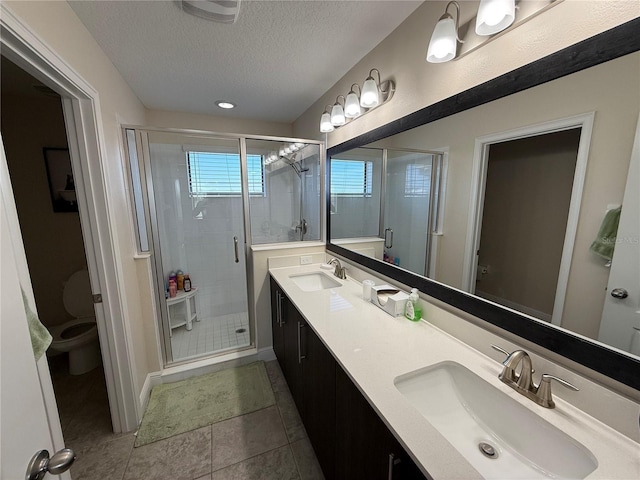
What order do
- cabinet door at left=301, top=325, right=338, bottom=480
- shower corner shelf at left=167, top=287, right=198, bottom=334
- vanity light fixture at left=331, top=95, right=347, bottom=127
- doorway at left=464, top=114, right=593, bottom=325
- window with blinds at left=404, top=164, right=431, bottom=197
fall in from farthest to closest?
shower corner shelf at left=167, top=287, right=198, bottom=334, vanity light fixture at left=331, top=95, right=347, bottom=127, window with blinds at left=404, top=164, right=431, bottom=197, cabinet door at left=301, top=325, right=338, bottom=480, doorway at left=464, top=114, right=593, bottom=325

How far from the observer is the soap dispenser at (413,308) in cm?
132

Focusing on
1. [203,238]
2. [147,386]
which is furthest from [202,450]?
[203,238]

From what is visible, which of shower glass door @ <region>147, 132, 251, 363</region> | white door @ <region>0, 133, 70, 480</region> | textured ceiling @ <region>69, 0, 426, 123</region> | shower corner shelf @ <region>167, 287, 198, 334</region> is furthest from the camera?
shower corner shelf @ <region>167, 287, 198, 334</region>

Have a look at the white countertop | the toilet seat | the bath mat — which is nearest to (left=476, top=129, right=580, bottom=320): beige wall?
the white countertop

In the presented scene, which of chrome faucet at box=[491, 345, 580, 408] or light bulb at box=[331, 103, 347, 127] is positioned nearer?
chrome faucet at box=[491, 345, 580, 408]

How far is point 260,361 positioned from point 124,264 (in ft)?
4.57

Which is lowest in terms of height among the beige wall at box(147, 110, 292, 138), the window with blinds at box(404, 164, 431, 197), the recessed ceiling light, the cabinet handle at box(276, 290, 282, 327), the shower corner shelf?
the shower corner shelf

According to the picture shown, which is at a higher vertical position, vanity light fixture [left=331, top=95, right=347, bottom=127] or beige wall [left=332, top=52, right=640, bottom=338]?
vanity light fixture [left=331, top=95, right=347, bottom=127]

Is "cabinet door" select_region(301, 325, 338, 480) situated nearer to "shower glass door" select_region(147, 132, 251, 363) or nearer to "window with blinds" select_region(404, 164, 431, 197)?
"window with blinds" select_region(404, 164, 431, 197)

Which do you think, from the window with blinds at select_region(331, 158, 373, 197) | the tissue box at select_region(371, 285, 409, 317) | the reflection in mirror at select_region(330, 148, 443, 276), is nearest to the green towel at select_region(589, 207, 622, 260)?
the reflection in mirror at select_region(330, 148, 443, 276)

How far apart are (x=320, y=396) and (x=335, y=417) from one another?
173 mm

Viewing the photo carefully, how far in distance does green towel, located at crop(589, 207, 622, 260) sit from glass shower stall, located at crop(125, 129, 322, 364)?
1950mm

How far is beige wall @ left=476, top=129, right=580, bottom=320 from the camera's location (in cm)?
85

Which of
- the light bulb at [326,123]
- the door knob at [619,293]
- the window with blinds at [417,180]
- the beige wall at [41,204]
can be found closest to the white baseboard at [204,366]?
the beige wall at [41,204]
